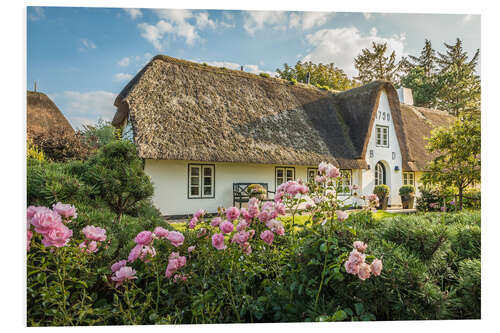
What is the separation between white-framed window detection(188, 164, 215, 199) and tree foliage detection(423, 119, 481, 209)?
200 inches

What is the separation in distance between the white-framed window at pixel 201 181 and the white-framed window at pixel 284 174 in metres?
2.04

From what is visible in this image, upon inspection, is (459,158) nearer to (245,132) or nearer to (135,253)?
(245,132)

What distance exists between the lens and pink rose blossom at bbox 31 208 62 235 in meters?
1.24

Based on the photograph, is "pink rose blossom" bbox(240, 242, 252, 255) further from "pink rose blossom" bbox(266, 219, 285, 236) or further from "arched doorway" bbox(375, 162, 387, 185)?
"arched doorway" bbox(375, 162, 387, 185)

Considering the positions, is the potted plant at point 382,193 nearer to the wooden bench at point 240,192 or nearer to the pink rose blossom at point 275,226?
→ the wooden bench at point 240,192

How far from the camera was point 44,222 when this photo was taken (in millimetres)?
1242

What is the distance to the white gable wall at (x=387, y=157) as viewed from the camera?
29.3ft

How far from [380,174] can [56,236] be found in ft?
31.9

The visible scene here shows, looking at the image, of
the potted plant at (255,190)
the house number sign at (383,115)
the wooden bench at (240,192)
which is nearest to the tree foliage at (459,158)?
the potted plant at (255,190)

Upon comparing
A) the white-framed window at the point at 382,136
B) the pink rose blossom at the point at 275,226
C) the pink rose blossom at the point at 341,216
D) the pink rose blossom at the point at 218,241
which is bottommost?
the pink rose blossom at the point at 218,241

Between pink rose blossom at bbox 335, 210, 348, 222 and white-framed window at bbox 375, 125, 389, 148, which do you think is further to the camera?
white-framed window at bbox 375, 125, 389, 148

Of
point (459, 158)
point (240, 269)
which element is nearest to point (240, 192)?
point (459, 158)

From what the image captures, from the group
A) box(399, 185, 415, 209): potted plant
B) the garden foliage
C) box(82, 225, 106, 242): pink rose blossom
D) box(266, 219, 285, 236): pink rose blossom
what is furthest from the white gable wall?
box(82, 225, 106, 242): pink rose blossom

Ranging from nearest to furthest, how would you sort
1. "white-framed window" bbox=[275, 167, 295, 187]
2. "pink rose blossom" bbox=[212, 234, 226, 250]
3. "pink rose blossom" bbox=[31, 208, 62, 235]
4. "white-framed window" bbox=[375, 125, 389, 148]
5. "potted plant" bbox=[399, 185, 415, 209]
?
"pink rose blossom" bbox=[31, 208, 62, 235], "pink rose blossom" bbox=[212, 234, 226, 250], "white-framed window" bbox=[275, 167, 295, 187], "potted plant" bbox=[399, 185, 415, 209], "white-framed window" bbox=[375, 125, 389, 148]
